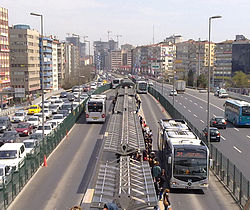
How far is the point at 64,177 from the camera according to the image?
2336 centimetres

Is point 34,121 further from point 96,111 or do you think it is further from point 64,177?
point 64,177

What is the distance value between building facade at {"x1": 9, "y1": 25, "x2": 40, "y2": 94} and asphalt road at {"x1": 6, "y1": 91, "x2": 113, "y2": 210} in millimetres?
88426

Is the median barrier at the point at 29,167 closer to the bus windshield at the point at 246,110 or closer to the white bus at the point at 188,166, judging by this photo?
the white bus at the point at 188,166

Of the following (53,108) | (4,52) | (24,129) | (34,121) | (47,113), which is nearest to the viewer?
(24,129)

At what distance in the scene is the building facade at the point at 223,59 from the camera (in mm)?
187375

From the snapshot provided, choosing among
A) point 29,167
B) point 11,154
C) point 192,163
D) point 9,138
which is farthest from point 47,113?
point 192,163

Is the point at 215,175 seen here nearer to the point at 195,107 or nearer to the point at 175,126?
the point at 175,126

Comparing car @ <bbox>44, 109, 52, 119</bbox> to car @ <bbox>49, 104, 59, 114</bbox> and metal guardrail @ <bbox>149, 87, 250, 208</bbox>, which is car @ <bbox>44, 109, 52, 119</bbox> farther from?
metal guardrail @ <bbox>149, 87, 250, 208</bbox>

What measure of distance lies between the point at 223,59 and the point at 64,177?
175793 mm

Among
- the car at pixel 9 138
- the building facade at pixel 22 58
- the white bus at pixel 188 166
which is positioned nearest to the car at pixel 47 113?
the car at pixel 9 138

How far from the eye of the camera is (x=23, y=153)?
26906 mm

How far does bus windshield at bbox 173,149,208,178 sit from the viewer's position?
2052 centimetres

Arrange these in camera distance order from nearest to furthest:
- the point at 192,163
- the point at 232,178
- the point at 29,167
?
the point at 192,163
the point at 232,178
the point at 29,167

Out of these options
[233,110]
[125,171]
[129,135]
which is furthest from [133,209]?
[233,110]
